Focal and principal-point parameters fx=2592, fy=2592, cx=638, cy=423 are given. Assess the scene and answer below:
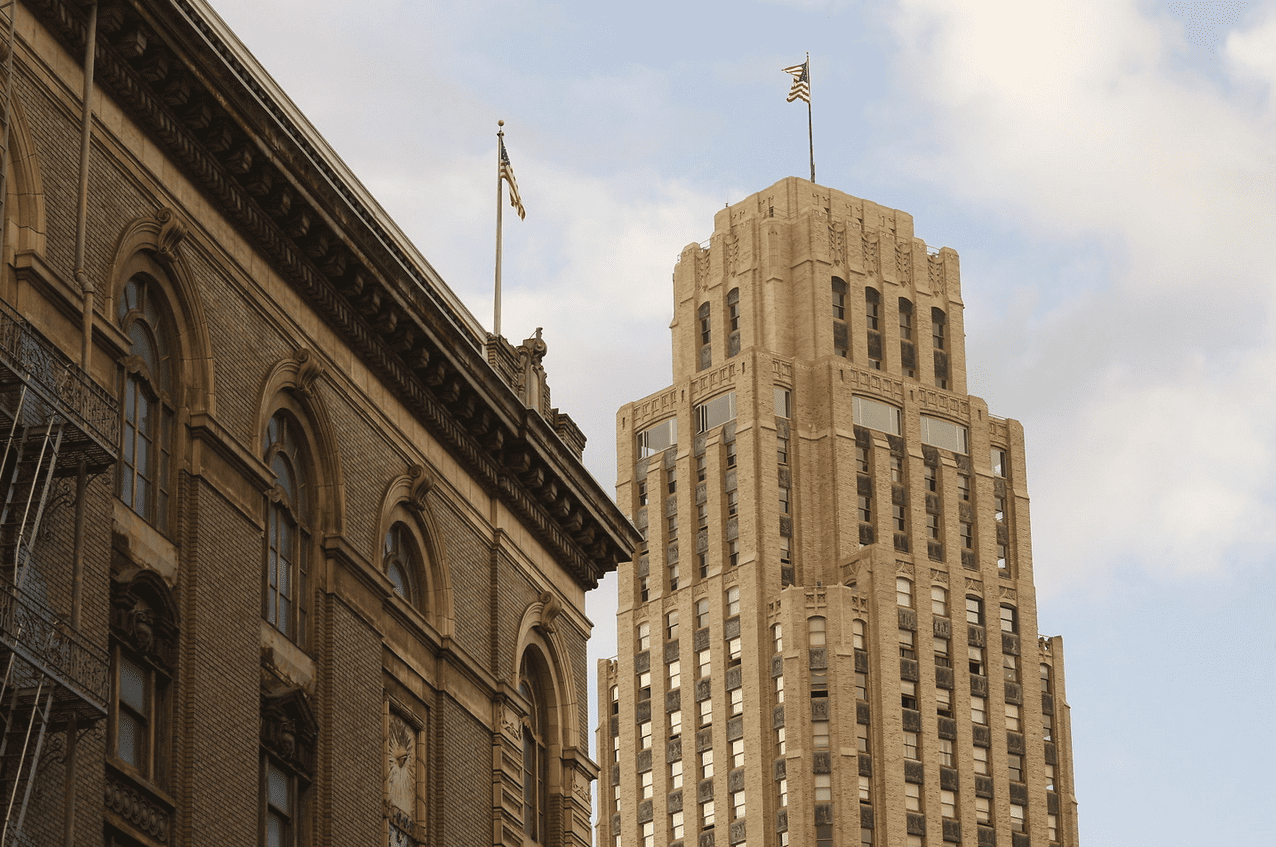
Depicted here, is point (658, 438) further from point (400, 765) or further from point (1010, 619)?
point (400, 765)

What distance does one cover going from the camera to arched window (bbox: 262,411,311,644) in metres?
40.6

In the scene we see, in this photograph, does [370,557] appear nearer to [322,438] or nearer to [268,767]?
[322,438]

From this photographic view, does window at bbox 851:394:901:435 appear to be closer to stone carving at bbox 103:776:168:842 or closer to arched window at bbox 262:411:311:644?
arched window at bbox 262:411:311:644

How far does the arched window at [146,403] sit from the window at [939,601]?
368 ft

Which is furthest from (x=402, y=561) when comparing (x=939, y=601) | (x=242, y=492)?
(x=939, y=601)

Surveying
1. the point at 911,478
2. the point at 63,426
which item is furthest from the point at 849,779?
the point at 63,426

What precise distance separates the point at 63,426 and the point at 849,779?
4410 inches

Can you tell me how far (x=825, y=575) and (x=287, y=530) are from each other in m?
108

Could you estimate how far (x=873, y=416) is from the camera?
499 feet

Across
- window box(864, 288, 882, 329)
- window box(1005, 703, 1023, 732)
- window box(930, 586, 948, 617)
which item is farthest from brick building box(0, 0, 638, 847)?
window box(864, 288, 882, 329)

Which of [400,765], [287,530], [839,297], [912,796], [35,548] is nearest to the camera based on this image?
[35,548]

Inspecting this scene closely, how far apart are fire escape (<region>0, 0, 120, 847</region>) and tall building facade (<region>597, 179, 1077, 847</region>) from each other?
11007cm

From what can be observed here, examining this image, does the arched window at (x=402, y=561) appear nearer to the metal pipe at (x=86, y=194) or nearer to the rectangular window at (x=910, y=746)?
the metal pipe at (x=86, y=194)

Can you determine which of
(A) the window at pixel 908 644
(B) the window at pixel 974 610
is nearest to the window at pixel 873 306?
(B) the window at pixel 974 610
